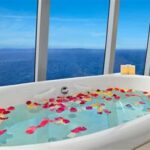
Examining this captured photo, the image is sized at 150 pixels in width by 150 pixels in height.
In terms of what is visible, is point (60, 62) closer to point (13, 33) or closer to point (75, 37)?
point (75, 37)

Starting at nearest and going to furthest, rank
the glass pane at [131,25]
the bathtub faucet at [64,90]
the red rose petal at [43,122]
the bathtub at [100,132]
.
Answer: the bathtub at [100,132], the red rose petal at [43,122], the bathtub faucet at [64,90], the glass pane at [131,25]

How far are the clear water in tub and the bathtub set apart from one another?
3.4 inches

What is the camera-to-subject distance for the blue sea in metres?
5.10

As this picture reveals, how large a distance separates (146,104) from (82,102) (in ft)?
2.26

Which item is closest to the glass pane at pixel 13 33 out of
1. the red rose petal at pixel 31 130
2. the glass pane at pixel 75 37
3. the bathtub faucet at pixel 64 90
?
the glass pane at pixel 75 37

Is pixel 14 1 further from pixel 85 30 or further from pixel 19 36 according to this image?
pixel 85 30

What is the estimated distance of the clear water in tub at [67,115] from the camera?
1653mm

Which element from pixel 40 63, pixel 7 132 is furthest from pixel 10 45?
pixel 7 132

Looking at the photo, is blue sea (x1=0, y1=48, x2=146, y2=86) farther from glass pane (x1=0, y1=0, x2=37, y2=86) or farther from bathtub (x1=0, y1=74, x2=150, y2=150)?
bathtub (x1=0, y1=74, x2=150, y2=150)

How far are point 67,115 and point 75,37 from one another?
4.02 metres

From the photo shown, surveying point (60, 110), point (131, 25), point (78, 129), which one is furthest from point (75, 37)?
point (78, 129)

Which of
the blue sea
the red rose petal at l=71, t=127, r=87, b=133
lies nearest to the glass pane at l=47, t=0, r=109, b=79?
the blue sea

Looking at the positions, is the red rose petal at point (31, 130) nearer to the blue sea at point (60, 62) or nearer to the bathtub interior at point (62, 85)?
the bathtub interior at point (62, 85)

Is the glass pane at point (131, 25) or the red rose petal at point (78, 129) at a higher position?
the glass pane at point (131, 25)
